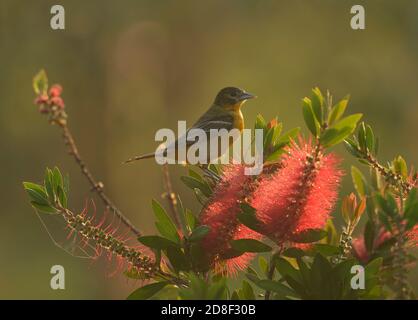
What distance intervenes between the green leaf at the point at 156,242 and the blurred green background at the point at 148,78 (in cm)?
327

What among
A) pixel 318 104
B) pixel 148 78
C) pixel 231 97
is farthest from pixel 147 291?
pixel 148 78

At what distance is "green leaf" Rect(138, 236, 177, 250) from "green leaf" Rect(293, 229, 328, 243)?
0.62ft

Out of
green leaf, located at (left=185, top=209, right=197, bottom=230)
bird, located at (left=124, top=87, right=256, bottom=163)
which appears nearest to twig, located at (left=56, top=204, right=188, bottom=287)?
green leaf, located at (left=185, top=209, right=197, bottom=230)

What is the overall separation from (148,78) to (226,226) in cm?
418

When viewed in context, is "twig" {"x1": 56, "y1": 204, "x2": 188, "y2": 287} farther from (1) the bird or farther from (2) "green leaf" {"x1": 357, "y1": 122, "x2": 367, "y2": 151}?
(1) the bird

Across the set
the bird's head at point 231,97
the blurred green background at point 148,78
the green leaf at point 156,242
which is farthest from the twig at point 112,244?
the blurred green background at point 148,78

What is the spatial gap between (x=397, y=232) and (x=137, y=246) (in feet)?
1.30

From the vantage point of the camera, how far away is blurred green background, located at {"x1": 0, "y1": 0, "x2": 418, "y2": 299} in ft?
15.6

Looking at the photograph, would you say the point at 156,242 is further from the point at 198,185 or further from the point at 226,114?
the point at 226,114

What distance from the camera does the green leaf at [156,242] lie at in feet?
3.55

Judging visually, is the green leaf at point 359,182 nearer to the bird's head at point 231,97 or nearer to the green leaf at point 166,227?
the green leaf at point 166,227

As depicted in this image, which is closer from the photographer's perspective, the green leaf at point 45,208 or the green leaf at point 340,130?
the green leaf at point 340,130
